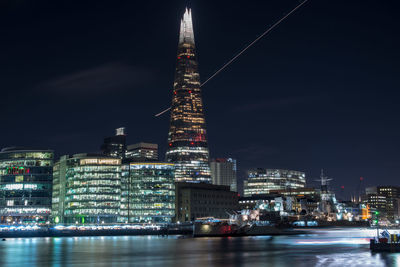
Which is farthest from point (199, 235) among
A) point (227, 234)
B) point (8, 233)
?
A: point (8, 233)

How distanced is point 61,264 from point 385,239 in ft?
191

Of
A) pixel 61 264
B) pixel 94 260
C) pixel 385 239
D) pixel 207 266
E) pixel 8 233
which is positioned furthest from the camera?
pixel 8 233

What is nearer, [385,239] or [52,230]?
[385,239]

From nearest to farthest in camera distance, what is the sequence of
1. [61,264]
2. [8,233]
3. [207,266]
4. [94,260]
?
[207,266] → [61,264] → [94,260] → [8,233]

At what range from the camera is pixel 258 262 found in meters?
75.8

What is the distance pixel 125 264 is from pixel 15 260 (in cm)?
2218

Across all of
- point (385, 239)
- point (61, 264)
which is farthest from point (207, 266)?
point (385, 239)

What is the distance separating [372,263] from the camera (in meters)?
69.6

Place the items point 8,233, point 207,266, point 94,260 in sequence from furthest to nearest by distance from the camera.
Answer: point 8,233 < point 94,260 < point 207,266

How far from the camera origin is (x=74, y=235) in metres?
200

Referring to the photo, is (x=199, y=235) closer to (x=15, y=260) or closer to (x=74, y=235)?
(x=74, y=235)

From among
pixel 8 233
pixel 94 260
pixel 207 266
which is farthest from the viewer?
pixel 8 233

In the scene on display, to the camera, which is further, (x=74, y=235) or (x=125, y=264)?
(x=74, y=235)

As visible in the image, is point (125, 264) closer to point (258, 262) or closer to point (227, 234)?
point (258, 262)
